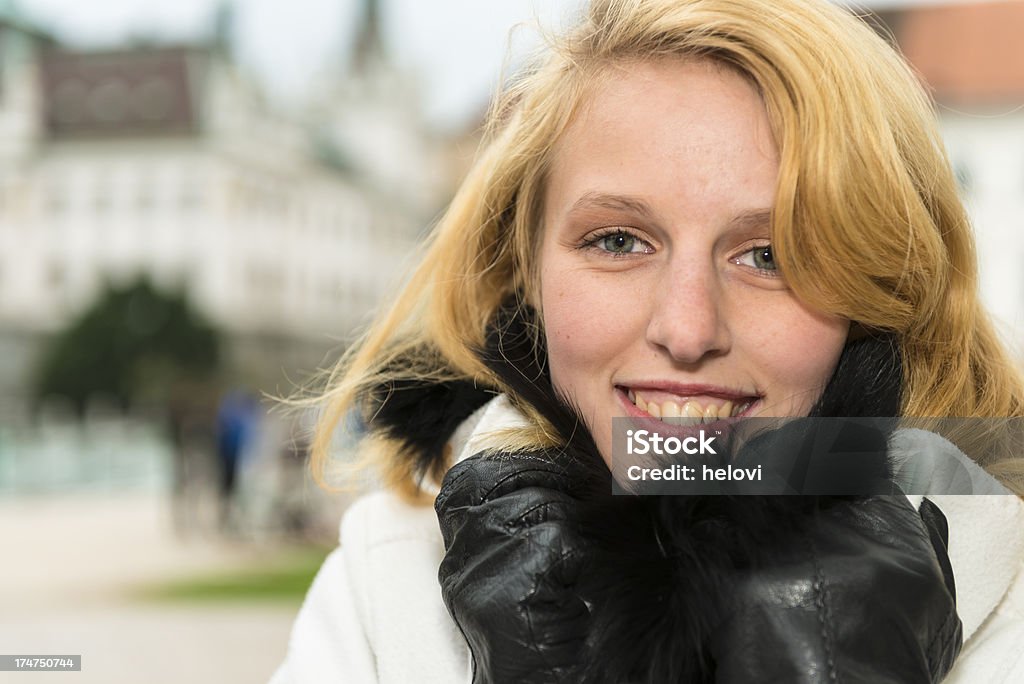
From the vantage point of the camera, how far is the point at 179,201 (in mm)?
56438

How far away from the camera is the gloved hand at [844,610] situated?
3.23 ft

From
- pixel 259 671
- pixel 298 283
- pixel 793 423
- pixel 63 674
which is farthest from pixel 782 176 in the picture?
pixel 298 283

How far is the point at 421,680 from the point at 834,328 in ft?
2.25

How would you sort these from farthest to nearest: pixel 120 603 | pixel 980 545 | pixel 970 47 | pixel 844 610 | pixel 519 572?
1. pixel 970 47
2. pixel 120 603
3. pixel 980 545
4. pixel 519 572
5. pixel 844 610

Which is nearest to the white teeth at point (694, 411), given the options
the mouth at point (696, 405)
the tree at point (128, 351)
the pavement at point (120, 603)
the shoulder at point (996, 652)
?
the mouth at point (696, 405)

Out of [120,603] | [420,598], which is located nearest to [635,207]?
[420,598]

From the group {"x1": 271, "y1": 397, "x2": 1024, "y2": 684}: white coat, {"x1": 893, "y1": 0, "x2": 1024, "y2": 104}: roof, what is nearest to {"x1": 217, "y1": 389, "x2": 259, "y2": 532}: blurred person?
{"x1": 271, "y1": 397, "x2": 1024, "y2": 684}: white coat

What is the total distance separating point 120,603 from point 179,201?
51.9m

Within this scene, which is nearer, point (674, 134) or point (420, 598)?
point (674, 134)

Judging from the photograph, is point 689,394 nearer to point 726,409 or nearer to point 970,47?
point 726,409

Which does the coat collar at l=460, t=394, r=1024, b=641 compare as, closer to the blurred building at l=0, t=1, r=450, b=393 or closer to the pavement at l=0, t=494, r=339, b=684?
the pavement at l=0, t=494, r=339, b=684

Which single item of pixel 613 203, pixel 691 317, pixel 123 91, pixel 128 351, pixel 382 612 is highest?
pixel 613 203

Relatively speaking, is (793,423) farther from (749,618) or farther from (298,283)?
(298,283)

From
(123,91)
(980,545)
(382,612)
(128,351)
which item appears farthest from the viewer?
(123,91)
